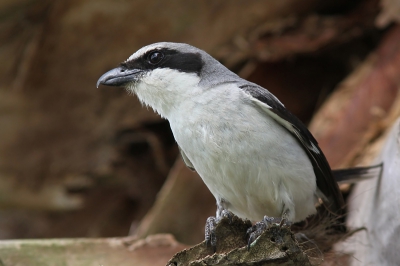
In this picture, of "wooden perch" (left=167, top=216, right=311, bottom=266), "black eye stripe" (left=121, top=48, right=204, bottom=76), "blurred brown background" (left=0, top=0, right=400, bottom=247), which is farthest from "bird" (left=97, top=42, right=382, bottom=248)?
"blurred brown background" (left=0, top=0, right=400, bottom=247)

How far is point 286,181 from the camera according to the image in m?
3.38

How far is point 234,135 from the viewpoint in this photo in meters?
3.27

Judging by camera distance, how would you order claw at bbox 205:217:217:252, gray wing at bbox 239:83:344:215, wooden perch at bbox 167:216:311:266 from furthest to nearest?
gray wing at bbox 239:83:344:215, claw at bbox 205:217:217:252, wooden perch at bbox 167:216:311:266

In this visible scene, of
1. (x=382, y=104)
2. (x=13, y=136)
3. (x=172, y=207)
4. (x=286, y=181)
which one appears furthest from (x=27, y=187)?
(x=382, y=104)

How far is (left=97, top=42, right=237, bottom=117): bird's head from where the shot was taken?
3617mm

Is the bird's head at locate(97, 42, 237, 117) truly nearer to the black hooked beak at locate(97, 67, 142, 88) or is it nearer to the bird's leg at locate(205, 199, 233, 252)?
the black hooked beak at locate(97, 67, 142, 88)

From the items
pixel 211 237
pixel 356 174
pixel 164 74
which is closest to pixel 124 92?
pixel 164 74

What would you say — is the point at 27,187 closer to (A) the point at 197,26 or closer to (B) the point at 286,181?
(A) the point at 197,26

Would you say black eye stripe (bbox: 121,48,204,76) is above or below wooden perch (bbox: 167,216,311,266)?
above

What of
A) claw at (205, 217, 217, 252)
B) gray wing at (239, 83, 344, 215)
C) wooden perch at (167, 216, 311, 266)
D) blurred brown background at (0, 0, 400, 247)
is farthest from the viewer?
blurred brown background at (0, 0, 400, 247)

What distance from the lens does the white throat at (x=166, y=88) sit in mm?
3564

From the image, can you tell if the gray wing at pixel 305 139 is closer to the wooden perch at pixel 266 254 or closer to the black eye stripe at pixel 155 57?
the black eye stripe at pixel 155 57

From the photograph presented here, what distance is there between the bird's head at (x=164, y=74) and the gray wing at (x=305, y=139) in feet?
Answer: 1.07

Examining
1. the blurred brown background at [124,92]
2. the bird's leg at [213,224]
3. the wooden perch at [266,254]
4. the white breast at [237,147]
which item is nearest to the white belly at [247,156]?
the white breast at [237,147]
